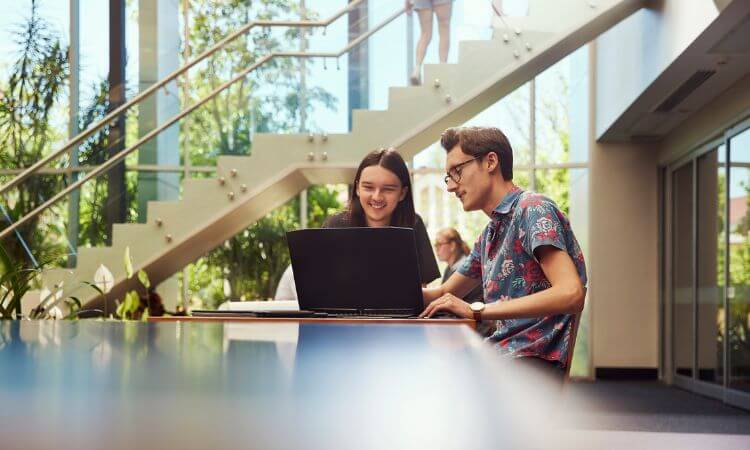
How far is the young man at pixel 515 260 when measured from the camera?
2.24 metres

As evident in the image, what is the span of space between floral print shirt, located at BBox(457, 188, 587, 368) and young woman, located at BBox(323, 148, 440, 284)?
759 millimetres

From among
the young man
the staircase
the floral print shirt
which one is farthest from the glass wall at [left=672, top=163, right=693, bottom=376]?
the floral print shirt

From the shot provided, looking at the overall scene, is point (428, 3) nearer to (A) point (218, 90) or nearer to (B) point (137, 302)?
(A) point (218, 90)

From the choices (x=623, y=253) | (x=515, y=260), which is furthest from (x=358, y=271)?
(x=623, y=253)

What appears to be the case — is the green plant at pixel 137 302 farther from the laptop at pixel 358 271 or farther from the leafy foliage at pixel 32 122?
the laptop at pixel 358 271

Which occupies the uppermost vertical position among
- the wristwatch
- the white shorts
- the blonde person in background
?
the white shorts

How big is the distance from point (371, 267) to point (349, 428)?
202cm

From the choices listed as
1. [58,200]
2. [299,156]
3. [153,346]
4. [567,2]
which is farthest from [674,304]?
[153,346]

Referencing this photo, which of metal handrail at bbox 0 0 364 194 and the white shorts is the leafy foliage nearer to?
metal handrail at bbox 0 0 364 194

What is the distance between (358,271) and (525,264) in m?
0.43

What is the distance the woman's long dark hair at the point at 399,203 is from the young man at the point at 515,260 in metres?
0.57

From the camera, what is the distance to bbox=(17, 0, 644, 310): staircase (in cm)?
756

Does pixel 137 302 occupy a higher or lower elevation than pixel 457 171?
lower

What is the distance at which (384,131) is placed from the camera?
300 inches
